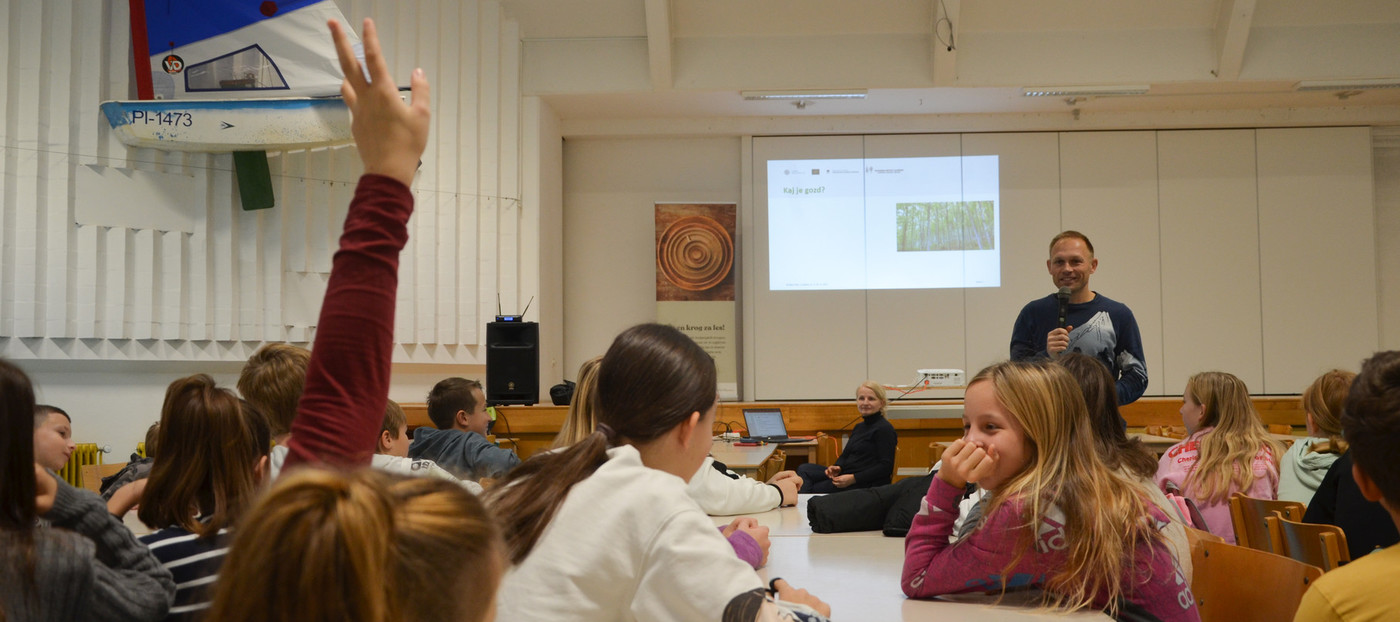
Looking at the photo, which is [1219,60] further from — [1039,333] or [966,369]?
[1039,333]

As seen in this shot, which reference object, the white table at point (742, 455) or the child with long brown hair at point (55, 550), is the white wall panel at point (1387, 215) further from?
the child with long brown hair at point (55, 550)

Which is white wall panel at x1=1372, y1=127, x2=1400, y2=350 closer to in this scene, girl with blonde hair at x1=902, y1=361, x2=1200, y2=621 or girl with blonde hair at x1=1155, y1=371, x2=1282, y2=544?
girl with blonde hair at x1=1155, y1=371, x2=1282, y2=544

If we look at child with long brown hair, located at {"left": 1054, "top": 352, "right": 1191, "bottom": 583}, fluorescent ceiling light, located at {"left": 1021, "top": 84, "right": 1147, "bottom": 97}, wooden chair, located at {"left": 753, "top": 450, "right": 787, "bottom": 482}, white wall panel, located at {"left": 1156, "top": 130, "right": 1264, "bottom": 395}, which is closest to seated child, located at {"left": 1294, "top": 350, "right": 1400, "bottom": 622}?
child with long brown hair, located at {"left": 1054, "top": 352, "right": 1191, "bottom": 583}

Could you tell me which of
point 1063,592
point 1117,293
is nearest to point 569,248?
point 1117,293

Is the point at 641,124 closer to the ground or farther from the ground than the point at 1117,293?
farther from the ground

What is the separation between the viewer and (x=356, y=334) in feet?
2.65

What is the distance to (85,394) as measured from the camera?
6.55 metres

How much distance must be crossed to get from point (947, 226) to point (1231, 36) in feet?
8.04

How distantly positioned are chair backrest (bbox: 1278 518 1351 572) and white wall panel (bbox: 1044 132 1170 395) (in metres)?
5.73

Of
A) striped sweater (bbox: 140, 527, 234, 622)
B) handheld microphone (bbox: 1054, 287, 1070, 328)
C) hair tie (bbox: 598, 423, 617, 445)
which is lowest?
striped sweater (bbox: 140, 527, 234, 622)

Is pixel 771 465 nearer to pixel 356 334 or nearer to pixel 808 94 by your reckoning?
pixel 808 94

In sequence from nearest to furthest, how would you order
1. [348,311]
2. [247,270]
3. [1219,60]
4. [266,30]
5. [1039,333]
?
[348,311], [1039,333], [266,30], [247,270], [1219,60]

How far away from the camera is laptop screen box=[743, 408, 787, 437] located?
21.6 feet

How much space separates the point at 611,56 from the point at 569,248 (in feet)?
5.65
